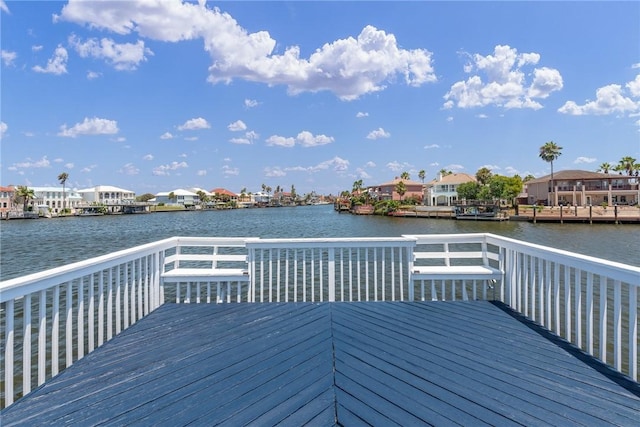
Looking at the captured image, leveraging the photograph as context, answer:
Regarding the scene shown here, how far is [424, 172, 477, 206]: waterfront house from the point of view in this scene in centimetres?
6078

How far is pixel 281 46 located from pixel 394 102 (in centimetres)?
1203

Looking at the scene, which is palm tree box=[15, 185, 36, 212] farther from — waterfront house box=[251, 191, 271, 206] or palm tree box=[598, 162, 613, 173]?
palm tree box=[598, 162, 613, 173]

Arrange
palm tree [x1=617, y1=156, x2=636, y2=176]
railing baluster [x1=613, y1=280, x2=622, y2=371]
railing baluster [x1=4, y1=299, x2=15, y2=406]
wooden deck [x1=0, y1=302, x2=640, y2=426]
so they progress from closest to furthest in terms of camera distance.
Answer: wooden deck [x1=0, y1=302, x2=640, y2=426] → railing baluster [x1=4, y1=299, x2=15, y2=406] → railing baluster [x1=613, y1=280, x2=622, y2=371] → palm tree [x1=617, y1=156, x2=636, y2=176]

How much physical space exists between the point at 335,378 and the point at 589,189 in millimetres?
59519

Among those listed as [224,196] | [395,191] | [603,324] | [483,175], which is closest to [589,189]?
[483,175]

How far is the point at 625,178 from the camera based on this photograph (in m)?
45.1

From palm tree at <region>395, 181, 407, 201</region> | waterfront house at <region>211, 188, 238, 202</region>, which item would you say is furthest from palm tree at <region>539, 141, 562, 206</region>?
waterfront house at <region>211, 188, 238, 202</region>

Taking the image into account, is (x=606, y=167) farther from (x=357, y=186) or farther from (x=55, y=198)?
(x=55, y=198)

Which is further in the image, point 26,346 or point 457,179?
point 457,179

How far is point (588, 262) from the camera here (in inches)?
102

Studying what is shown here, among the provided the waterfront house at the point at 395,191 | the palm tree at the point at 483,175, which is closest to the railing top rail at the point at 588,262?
the palm tree at the point at 483,175

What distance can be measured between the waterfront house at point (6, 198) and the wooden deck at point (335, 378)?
263 ft

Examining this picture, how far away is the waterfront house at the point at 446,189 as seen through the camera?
60.8m

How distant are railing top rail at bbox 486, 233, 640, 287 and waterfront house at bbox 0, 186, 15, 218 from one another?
269ft
